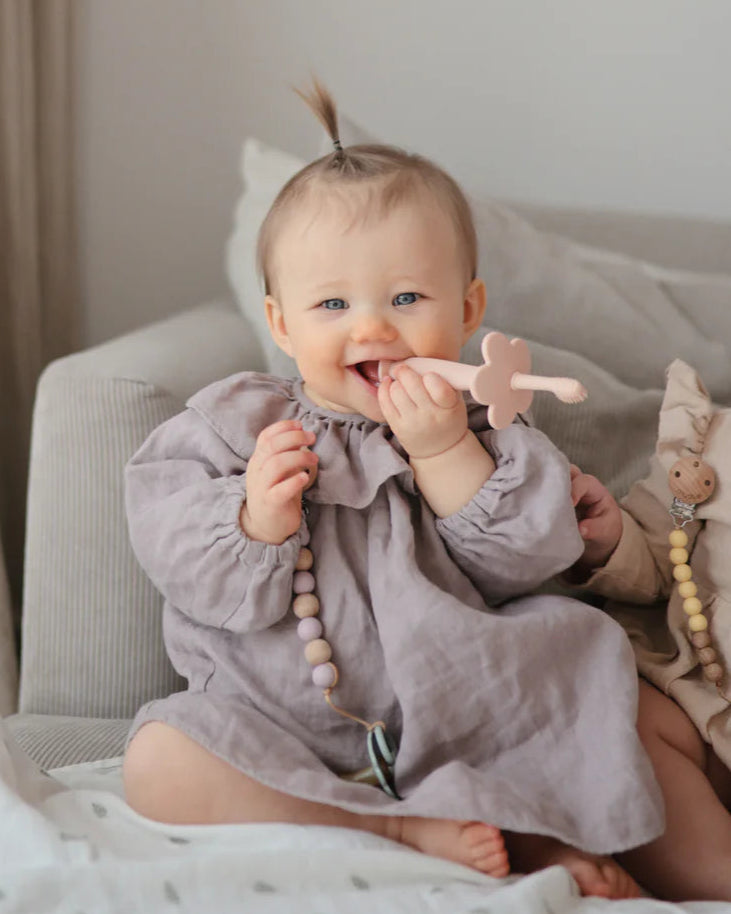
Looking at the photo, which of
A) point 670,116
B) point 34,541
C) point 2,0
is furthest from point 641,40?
point 34,541

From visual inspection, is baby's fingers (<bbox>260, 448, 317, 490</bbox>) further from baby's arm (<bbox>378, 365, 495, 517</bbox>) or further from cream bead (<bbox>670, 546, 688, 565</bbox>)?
cream bead (<bbox>670, 546, 688, 565</bbox>)

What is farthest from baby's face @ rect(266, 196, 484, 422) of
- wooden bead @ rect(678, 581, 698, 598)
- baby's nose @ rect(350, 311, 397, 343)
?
wooden bead @ rect(678, 581, 698, 598)

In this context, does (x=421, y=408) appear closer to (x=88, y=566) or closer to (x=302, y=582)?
(x=302, y=582)

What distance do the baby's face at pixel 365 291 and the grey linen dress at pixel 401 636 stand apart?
8 centimetres

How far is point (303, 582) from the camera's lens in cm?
97

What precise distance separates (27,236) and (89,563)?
2.20ft

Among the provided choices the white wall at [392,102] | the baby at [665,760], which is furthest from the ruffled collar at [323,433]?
the white wall at [392,102]

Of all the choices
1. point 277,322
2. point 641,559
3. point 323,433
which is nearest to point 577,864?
point 641,559

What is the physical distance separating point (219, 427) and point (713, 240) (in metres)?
0.83

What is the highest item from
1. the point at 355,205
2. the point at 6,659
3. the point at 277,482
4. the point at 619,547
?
the point at 355,205

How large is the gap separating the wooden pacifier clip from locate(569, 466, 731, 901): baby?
0.04 m

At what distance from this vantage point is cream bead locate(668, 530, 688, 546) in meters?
1.06

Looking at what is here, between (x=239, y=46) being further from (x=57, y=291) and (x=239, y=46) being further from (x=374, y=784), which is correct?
(x=374, y=784)

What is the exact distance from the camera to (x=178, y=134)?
6.18 feet
